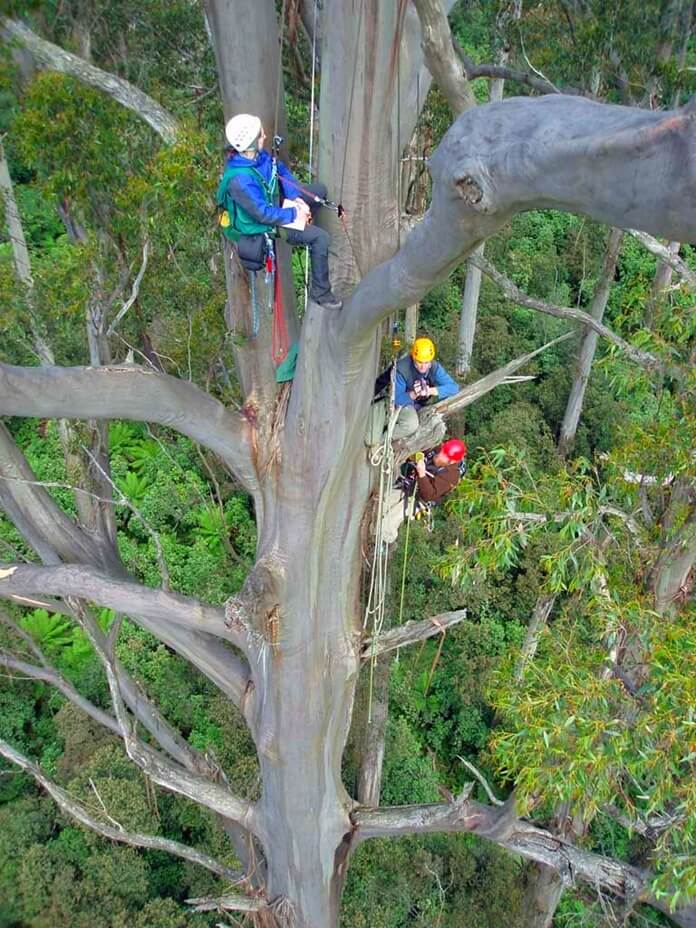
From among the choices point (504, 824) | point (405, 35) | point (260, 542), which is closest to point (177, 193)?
point (405, 35)

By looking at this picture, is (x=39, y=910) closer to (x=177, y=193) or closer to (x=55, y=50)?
(x=177, y=193)

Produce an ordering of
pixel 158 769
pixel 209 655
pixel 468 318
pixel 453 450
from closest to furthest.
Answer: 1. pixel 453 450
2. pixel 158 769
3. pixel 209 655
4. pixel 468 318

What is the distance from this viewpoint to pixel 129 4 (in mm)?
7191

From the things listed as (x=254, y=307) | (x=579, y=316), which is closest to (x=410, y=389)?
(x=254, y=307)

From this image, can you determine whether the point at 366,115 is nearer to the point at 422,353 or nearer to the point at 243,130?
the point at 243,130

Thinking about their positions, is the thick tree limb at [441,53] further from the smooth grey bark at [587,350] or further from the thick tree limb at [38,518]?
the smooth grey bark at [587,350]

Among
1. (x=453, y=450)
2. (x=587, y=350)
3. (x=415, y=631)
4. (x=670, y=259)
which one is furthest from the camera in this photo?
(x=587, y=350)

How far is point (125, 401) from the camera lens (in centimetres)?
387

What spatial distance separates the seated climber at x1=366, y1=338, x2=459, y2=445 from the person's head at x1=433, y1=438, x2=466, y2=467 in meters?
0.36

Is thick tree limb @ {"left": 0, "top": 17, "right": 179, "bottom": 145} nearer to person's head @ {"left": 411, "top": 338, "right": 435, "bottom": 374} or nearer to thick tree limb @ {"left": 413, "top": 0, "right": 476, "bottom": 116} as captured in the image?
thick tree limb @ {"left": 413, "top": 0, "right": 476, "bottom": 116}

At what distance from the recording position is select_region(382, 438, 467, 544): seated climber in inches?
198

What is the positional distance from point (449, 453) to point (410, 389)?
0.59 meters

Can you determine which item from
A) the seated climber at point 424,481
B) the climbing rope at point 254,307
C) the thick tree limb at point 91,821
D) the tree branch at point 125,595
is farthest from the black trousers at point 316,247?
the thick tree limb at point 91,821

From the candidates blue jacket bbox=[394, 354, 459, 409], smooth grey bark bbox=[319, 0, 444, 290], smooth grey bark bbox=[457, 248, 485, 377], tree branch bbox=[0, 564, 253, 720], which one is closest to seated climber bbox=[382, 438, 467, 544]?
blue jacket bbox=[394, 354, 459, 409]
